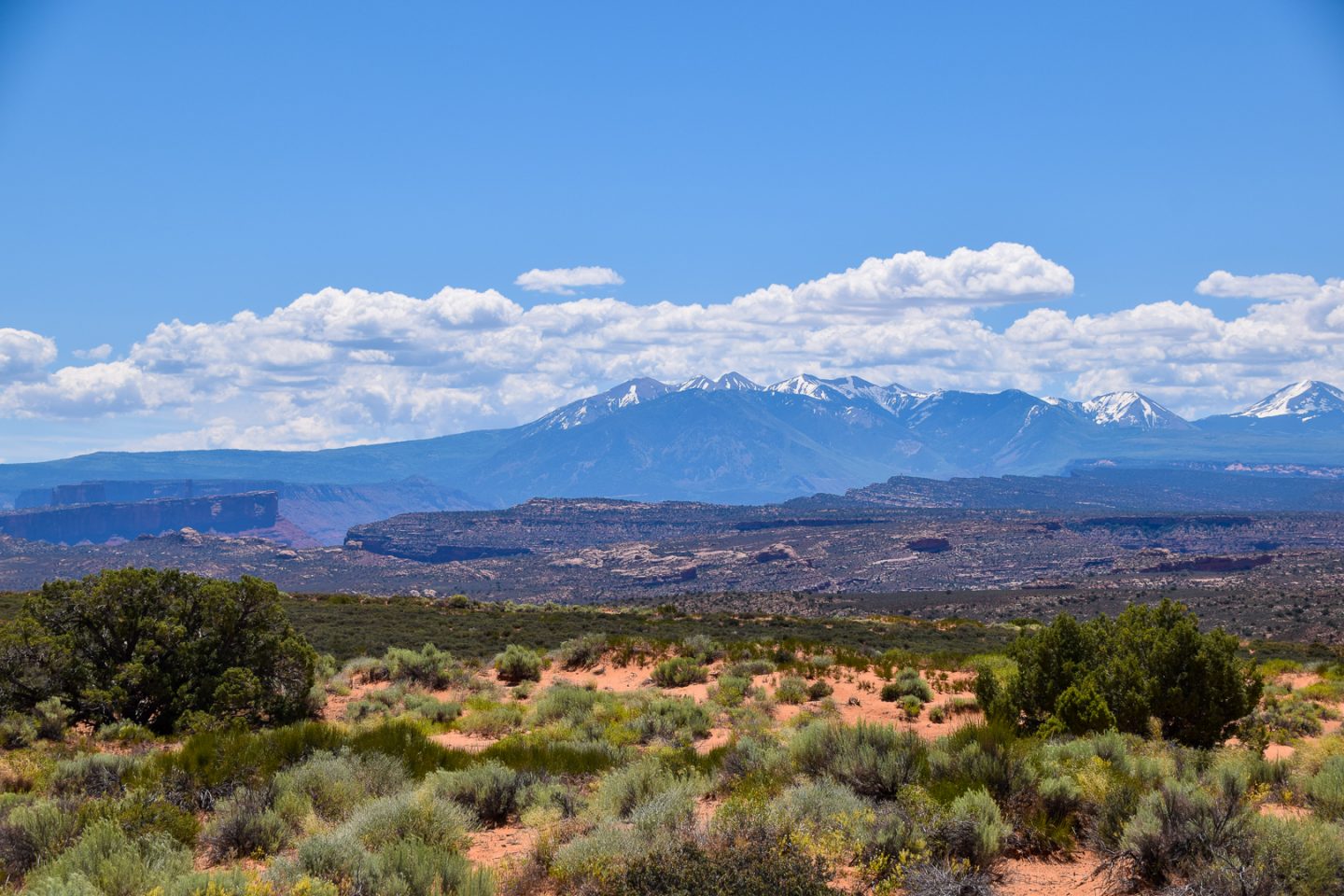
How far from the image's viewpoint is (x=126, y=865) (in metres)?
7.07

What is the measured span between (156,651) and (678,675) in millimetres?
11968

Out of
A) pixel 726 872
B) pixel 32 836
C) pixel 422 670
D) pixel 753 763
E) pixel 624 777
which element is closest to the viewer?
pixel 726 872

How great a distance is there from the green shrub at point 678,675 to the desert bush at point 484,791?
1343 centimetres

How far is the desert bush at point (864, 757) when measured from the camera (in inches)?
379

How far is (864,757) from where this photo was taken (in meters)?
9.82

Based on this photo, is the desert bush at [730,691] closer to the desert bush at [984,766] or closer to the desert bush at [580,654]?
the desert bush at [580,654]

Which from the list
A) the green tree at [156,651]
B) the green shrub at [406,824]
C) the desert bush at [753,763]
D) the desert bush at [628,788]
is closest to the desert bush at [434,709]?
the green tree at [156,651]

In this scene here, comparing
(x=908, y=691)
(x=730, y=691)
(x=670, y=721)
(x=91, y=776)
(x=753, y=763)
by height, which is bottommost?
(x=908, y=691)

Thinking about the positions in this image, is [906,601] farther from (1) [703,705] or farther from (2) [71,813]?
(2) [71,813]

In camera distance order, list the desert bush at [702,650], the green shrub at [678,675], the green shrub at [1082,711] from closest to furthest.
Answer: the green shrub at [1082,711]
the green shrub at [678,675]
the desert bush at [702,650]

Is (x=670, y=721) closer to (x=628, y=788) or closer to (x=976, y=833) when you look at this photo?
(x=628, y=788)

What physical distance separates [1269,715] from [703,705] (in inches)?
416

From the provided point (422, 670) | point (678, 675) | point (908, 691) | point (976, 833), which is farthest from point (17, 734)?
point (908, 691)

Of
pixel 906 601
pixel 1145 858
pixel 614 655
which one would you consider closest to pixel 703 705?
pixel 614 655
